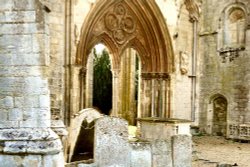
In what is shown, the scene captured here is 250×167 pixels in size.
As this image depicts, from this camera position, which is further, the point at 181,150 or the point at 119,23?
the point at 119,23

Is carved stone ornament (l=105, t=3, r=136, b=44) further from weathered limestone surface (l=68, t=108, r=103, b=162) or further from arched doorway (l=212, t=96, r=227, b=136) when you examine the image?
weathered limestone surface (l=68, t=108, r=103, b=162)

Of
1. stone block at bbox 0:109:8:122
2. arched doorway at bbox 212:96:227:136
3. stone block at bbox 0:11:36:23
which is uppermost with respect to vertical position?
stone block at bbox 0:11:36:23

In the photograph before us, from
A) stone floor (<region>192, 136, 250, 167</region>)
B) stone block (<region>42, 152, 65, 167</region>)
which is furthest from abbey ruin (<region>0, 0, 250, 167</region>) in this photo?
stone block (<region>42, 152, 65, 167</region>)

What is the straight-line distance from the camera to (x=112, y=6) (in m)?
14.1

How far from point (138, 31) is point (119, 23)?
0.79 m

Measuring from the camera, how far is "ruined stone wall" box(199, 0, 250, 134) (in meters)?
15.1

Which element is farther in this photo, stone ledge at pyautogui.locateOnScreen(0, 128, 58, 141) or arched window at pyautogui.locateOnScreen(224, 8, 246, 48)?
arched window at pyautogui.locateOnScreen(224, 8, 246, 48)

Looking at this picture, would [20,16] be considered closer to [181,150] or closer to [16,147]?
[16,147]

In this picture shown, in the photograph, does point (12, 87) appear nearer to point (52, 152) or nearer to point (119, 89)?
point (52, 152)

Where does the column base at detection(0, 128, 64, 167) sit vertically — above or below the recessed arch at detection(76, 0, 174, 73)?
below

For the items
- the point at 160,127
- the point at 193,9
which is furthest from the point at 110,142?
the point at 193,9

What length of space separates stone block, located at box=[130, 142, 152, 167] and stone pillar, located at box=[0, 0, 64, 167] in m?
1.57

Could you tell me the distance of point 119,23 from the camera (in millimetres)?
14609

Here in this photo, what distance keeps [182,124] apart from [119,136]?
15.2ft
